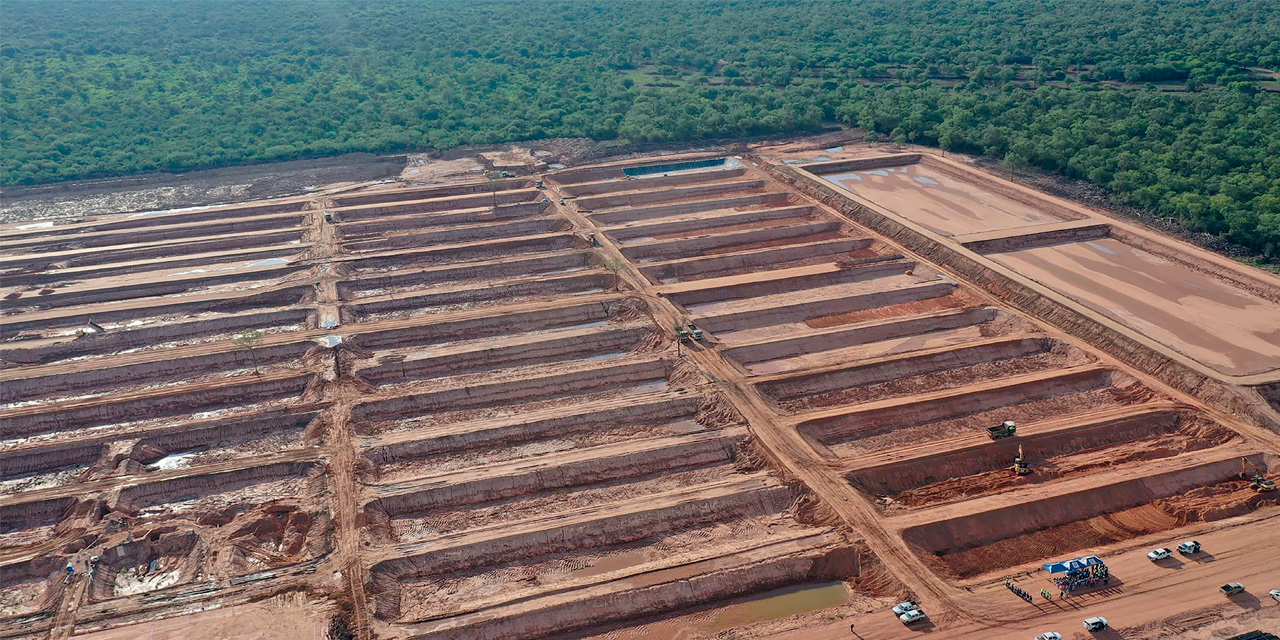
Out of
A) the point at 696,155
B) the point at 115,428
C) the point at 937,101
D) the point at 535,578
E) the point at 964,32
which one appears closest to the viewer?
the point at 535,578

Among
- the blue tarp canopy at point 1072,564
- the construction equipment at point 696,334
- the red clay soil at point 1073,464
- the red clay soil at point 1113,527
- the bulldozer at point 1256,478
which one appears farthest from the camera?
the construction equipment at point 696,334

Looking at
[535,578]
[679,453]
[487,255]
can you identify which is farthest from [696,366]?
[487,255]

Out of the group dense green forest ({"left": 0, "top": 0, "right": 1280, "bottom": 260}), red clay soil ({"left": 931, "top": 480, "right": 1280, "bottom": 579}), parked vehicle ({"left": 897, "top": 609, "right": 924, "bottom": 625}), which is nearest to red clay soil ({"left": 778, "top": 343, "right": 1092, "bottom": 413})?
red clay soil ({"left": 931, "top": 480, "right": 1280, "bottom": 579})

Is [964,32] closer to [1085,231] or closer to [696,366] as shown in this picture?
[1085,231]

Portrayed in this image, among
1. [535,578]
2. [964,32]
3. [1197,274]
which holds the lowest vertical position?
[535,578]

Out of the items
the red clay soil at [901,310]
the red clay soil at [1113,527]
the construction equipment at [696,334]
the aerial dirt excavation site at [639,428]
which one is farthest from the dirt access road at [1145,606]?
the red clay soil at [901,310]

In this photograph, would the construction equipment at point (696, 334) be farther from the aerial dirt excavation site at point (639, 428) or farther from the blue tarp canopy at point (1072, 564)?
the blue tarp canopy at point (1072, 564)

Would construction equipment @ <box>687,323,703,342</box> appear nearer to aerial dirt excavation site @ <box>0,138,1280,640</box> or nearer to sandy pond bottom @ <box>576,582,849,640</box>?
aerial dirt excavation site @ <box>0,138,1280,640</box>
